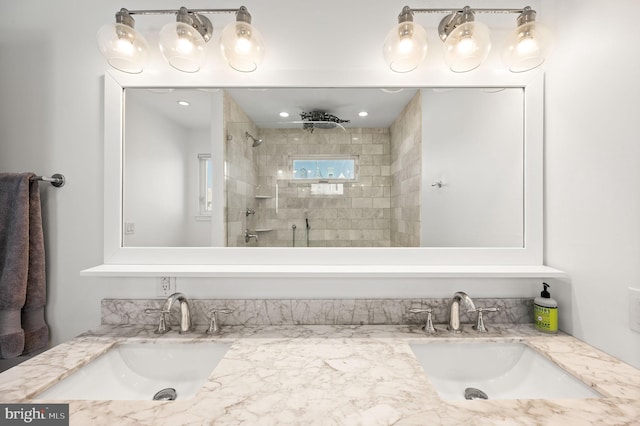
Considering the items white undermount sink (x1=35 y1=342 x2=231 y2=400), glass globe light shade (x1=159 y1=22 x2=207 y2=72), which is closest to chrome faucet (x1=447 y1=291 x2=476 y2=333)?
white undermount sink (x1=35 y1=342 x2=231 y2=400)

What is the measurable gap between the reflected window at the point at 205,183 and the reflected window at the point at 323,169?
1.16ft

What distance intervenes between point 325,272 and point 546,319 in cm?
87

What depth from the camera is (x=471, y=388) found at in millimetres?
990

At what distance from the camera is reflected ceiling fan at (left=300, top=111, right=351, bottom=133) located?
1.20 m

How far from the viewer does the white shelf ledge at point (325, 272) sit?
3.46 feet

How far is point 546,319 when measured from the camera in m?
1.08

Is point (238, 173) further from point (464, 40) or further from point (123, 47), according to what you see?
point (464, 40)

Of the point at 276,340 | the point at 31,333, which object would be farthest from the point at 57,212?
the point at 276,340

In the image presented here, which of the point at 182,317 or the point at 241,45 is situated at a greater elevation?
the point at 241,45

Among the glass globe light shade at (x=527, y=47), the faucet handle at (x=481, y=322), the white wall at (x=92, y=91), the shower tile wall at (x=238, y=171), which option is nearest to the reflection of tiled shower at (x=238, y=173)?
the shower tile wall at (x=238, y=171)

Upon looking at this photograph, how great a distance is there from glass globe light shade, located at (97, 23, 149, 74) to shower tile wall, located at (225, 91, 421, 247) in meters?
0.36

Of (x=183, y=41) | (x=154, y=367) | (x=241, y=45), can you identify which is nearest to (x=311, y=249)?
(x=154, y=367)

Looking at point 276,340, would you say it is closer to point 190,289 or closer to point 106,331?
point 190,289

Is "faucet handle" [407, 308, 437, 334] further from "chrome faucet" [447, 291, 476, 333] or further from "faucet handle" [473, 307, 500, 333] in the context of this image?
"faucet handle" [473, 307, 500, 333]
